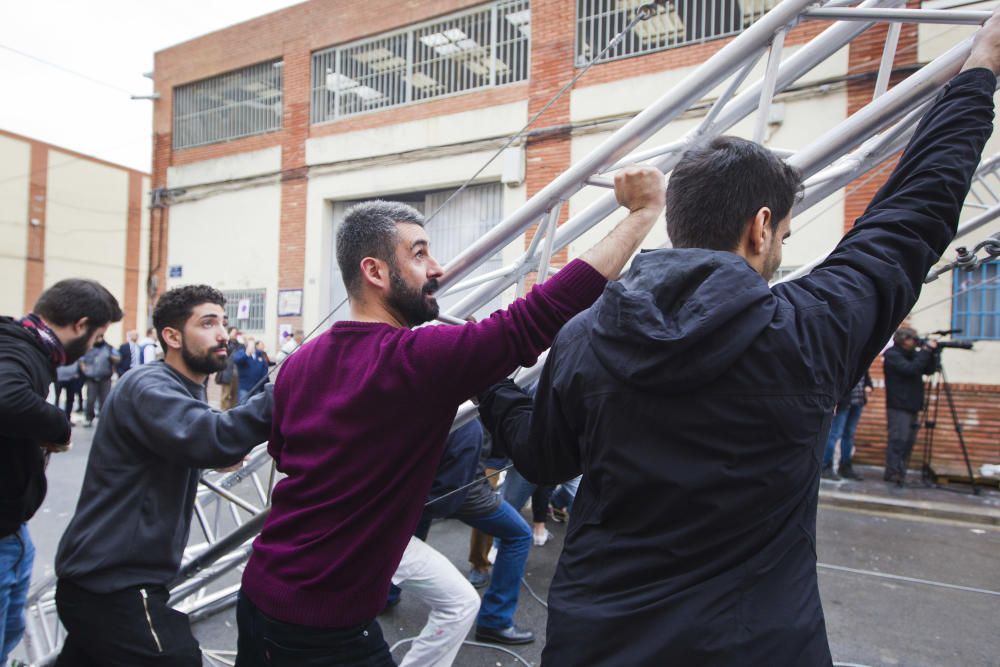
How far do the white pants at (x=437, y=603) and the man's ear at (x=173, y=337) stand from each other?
1.22 m

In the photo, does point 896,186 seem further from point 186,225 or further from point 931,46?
point 186,225

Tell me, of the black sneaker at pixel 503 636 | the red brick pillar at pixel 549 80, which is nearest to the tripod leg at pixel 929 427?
the red brick pillar at pixel 549 80

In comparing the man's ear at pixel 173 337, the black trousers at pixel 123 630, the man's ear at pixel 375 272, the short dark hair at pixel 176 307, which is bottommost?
the black trousers at pixel 123 630

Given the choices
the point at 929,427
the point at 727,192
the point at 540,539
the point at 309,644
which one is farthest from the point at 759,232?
the point at 929,427

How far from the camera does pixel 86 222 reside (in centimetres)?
3000

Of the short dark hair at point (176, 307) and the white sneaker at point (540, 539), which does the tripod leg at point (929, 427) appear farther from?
the short dark hair at point (176, 307)

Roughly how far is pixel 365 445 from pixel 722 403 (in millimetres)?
839

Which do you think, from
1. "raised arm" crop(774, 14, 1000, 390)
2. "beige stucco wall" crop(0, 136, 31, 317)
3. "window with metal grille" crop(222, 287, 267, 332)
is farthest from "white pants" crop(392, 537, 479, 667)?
"beige stucco wall" crop(0, 136, 31, 317)

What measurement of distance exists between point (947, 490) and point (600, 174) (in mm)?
7269

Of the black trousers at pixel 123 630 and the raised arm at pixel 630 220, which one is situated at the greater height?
the raised arm at pixel 630 220

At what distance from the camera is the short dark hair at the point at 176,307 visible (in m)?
2.39

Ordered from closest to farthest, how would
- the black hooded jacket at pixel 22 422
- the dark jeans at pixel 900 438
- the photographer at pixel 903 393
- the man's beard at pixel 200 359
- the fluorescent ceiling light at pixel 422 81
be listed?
the black hooded jacket at pixel 22 422 < the man's beard at pixel 200 359 < the photographer at pixel 903 393 < the dark jeans at pixel 900 438 < the fluorescent ceiling light at pixel 422 81

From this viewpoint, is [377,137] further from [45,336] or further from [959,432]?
[45,336]

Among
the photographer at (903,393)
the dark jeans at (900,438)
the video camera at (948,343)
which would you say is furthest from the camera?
the dark jeans at (900,438)
